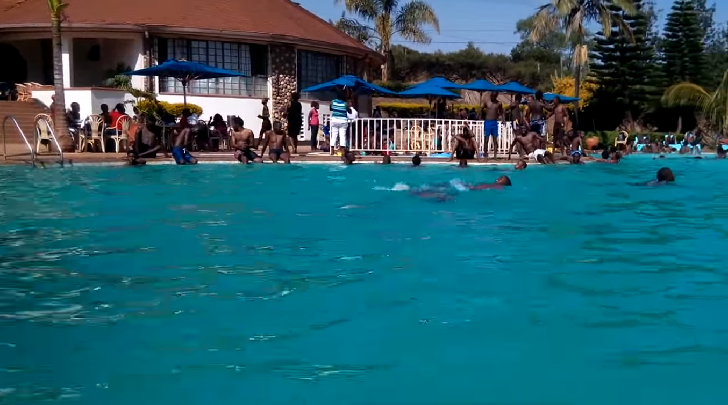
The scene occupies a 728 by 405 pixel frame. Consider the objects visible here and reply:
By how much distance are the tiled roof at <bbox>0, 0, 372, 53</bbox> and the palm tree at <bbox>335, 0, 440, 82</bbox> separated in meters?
7.92

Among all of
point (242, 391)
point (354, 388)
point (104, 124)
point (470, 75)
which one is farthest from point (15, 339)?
point (470, 75)

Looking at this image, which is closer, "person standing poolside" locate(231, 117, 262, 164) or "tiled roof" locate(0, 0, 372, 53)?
"person standing poolside" locate(231, 117, 262, 164)

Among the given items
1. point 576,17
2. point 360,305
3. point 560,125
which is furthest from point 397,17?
point 360,305

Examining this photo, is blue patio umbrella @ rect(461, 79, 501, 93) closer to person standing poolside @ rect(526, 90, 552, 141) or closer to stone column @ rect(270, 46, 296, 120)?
person standing poolside @ rect(526, 90, 552, 141)

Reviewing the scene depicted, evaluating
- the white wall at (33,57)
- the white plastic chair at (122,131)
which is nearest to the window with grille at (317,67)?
the white plastic chair at (122,131)

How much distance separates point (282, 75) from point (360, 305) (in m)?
21.5

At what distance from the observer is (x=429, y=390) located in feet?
12.0

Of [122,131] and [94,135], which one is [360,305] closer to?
[122,131]

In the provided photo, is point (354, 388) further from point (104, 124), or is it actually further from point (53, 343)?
point (104, 124)

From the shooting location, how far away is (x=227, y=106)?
81.4 feet

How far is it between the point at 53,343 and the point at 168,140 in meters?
16.5

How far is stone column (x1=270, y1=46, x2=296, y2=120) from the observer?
25688mm

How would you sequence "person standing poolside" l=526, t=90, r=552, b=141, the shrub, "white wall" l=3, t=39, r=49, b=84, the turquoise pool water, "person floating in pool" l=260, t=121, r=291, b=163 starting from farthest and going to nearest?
"white wall" l=3, t=39, r=49, b=84 < the shrub < "person standing poolside" l=526, t=90, r=552, b=141 < "person floating in pool" l=260, t=121, r=291, b=163 < the turquoise pool water

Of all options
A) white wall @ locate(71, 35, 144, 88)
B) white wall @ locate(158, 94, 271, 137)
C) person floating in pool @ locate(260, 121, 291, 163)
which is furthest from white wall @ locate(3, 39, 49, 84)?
person floating in pool @ locate(260, 121, 291, 163)
